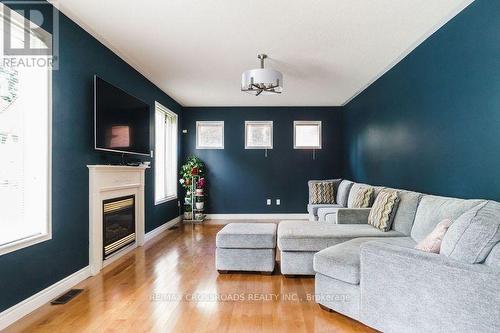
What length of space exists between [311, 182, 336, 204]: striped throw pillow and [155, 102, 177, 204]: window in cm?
299

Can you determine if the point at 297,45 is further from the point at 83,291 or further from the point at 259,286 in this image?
the point at 83,291

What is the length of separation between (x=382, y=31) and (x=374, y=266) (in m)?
2.49

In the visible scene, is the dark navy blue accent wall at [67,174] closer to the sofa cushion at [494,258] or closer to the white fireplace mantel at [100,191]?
the white fireplace mantel at [100,191]

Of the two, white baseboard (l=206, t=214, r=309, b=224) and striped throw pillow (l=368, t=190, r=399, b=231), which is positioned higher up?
striped throw pillow (l=368, t=190, r=399, b=231)

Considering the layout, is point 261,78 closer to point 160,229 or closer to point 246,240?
point 246,240

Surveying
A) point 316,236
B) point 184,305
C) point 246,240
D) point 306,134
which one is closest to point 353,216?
point 316,236

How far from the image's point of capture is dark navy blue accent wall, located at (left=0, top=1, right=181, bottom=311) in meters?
2.26

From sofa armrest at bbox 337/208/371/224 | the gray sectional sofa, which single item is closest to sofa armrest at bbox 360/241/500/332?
the gray sectional sofa

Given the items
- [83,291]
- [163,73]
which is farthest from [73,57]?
[83,291]

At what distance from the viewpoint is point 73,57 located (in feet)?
9.51

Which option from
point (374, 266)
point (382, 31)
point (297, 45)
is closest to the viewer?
point (374, 266)

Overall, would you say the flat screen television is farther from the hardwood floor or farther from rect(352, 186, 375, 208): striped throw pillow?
rect(352, 186, 375, 208): striped throw pillow

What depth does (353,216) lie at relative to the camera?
371 cm

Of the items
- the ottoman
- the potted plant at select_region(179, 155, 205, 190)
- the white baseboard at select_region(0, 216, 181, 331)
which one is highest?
the potted plant at select_region(179, 155, 205, 190)
